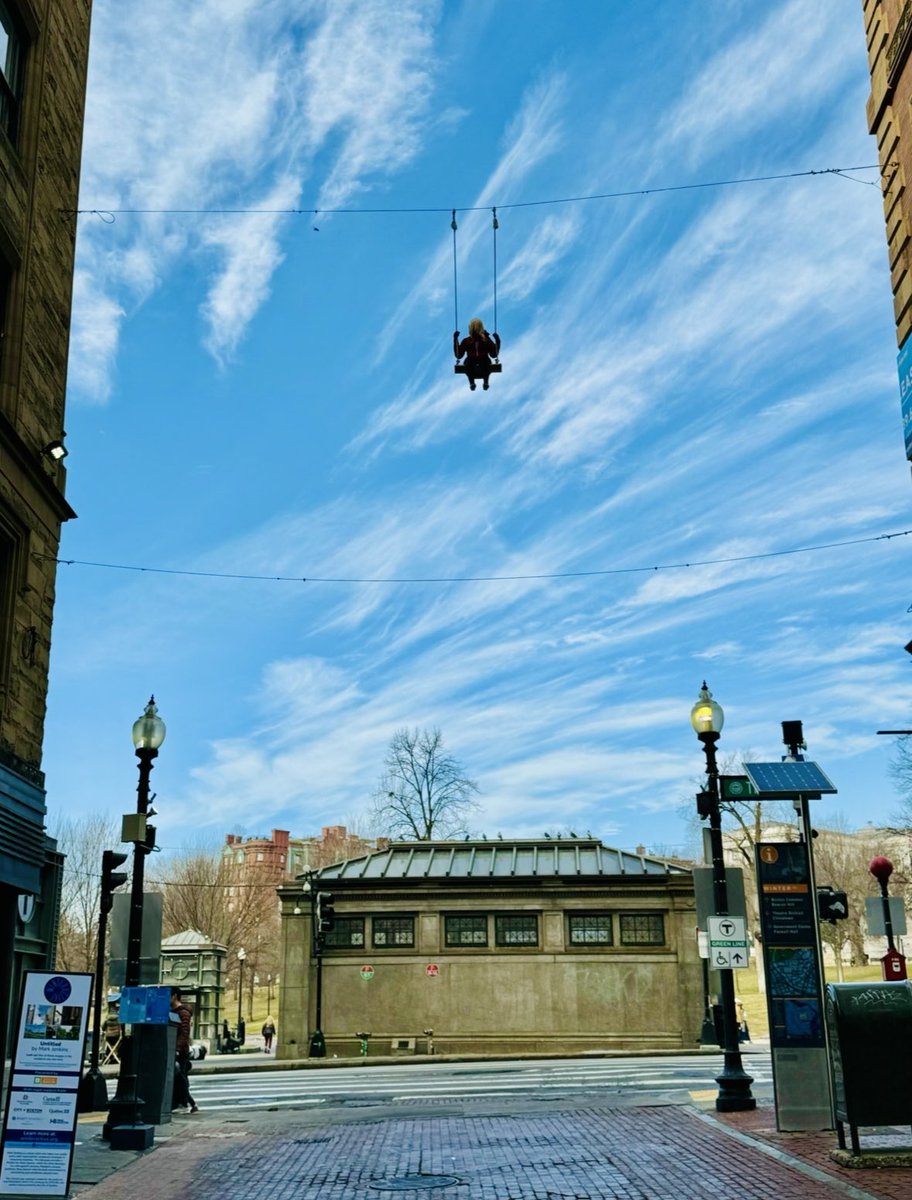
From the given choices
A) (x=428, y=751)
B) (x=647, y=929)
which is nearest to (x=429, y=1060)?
(x=647, y=929)

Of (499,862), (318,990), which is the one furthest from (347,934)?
(499,862)

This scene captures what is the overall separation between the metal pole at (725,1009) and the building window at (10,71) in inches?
517

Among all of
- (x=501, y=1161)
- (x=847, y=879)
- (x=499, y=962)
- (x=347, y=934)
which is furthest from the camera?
(x=847, y=879)

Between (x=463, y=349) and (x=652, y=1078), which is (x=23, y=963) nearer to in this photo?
(x=652, y=1078)

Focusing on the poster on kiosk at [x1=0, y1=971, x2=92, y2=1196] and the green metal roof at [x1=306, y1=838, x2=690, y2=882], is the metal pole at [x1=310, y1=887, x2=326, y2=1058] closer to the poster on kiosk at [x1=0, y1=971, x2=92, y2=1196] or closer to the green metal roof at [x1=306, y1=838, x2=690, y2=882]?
the green metal roof at [x1=306, y1=838, x2=690, y2=882]

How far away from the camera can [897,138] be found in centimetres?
1778

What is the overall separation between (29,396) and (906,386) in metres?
11.9

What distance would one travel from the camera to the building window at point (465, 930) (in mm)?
35438

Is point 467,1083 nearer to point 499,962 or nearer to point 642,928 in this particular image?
point 499,962

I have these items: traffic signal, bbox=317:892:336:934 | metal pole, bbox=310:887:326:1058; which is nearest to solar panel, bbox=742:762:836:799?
A: traffic signal, bbox=317:892:336:934

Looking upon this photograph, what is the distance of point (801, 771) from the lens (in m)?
14.9

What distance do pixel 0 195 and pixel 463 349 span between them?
6446mm

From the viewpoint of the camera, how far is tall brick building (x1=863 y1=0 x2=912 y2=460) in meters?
17.0

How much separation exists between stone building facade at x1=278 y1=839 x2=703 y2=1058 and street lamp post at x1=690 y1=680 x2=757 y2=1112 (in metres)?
17.2
